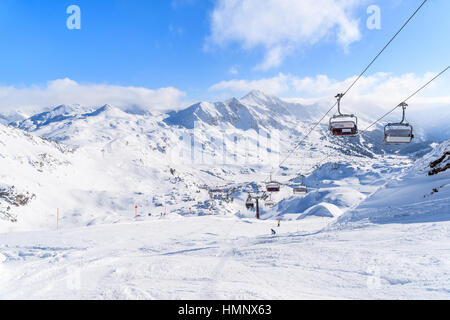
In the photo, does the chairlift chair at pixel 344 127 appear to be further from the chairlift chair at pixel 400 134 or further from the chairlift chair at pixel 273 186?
the chairlift chair at pixel 273 186

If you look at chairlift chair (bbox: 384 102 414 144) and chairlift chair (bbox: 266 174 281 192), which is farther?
chairlift chair (bbox: 266 174 281 192)

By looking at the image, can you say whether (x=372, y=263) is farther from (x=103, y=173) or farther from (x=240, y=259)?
(x=103, y=173)

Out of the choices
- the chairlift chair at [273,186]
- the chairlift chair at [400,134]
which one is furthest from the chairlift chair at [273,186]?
the chairlift chair at [400,134]

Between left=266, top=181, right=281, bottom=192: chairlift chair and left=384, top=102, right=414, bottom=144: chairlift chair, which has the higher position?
left=384, top=102, right=414, bottom=144: chairlift chair

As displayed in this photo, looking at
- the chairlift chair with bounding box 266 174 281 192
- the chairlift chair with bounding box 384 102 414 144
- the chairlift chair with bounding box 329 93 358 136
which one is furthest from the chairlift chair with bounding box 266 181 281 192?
the chairlift chair with bounding box 384 102 414 144

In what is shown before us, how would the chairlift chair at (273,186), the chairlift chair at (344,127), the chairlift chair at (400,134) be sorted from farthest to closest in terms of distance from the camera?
the chairlift chair at (273,186) → the chairlift chair at (344,127) → the chairlift chair at (400,134)

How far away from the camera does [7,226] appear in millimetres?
76875

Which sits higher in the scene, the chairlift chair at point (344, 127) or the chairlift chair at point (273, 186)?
the chairlift chair at point (344, 127)

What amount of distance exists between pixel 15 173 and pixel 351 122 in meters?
153

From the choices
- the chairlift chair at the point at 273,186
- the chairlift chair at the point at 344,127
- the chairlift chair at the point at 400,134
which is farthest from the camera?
the chairlift chair at the point at 273,186

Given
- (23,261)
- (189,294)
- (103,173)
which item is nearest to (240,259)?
(189,294)

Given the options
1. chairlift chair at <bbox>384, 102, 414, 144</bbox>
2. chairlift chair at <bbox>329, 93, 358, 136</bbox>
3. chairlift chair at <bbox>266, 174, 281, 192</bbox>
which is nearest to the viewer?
chairlift chair at <bbox>384, 102, 414, 144</bbox>

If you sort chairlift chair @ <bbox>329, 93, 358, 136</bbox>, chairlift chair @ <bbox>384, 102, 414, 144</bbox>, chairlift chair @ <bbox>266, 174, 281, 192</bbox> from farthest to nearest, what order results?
chairlift chair @ <bbox>266, 174, 281, 192</bbox> → chairlift chair @ <bbox>329, 93, 358, 136</bbox> → chairlift chair @ <bbox>384, 102, 414, 144</bbox>

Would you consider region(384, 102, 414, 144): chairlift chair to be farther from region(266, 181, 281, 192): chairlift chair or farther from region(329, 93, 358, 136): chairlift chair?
region(266, 181, 281, 192): chairlift chair
